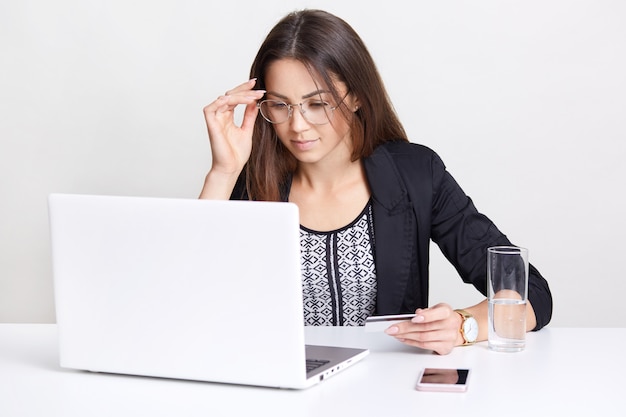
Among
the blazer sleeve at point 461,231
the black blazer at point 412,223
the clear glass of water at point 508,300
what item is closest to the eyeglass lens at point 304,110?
the black blazer at point 412,223

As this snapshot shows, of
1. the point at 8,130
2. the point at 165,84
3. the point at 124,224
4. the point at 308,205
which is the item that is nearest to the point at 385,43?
the point at 165,84

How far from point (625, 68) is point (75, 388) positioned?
8.46ft

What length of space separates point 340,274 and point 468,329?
2.07 feet

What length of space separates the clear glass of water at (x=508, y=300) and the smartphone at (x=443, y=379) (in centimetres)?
21

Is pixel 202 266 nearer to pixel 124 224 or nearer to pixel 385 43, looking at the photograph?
pixel 124 224

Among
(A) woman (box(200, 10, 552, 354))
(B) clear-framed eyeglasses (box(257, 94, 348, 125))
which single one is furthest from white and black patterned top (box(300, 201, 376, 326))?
(B) clear-framed eyeglasses (box(257, 94, 348, 125))

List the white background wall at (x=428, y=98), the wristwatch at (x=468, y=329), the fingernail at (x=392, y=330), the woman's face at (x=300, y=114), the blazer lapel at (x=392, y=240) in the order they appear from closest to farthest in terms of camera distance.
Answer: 1. the fingernail at (x=392, y=330)
2. the wristwatch at (x=468, y=329)
3. the woman's face at (x=300, y=114)
4. the blazer lapel at (x=392, y=240)
5. the white background wall at (x=428, y=98)

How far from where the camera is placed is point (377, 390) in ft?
5.13

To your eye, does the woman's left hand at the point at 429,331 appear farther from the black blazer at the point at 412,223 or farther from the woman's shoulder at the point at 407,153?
the woman's shoulder at the point at 407,153

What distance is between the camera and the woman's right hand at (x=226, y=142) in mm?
2455

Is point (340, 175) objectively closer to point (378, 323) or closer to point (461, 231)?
point (461, 231)

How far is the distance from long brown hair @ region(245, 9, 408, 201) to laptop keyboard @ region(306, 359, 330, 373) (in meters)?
0.85

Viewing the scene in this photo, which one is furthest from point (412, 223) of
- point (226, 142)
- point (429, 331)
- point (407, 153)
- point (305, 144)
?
point (429, 331)

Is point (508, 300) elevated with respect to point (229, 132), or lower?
lower
